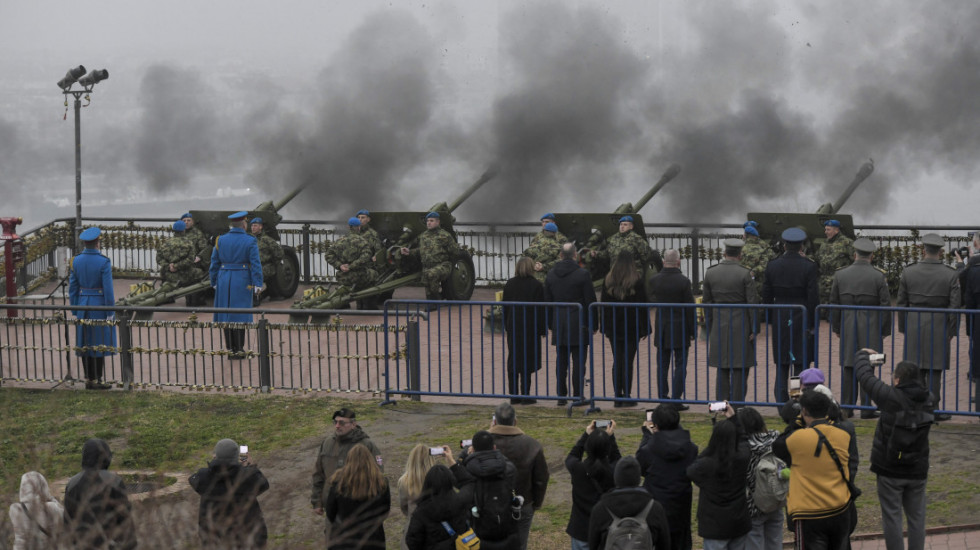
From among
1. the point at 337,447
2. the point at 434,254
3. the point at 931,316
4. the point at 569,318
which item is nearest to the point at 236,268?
the point at 434,254

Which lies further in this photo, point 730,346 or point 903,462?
point 730,346

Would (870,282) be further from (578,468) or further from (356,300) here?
(356,300)

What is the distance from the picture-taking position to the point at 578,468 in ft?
22.1

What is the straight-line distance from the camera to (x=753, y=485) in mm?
6746

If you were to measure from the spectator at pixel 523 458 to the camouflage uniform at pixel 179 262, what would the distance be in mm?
10778

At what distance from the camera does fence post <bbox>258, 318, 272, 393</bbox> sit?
1145 centimetres

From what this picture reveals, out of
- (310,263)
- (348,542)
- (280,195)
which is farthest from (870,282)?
(280,195)

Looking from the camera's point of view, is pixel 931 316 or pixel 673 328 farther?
pixel 673 328

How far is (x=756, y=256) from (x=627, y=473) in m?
9.25

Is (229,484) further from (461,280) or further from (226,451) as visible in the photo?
(461,280)

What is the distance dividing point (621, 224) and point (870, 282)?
14.5 feet

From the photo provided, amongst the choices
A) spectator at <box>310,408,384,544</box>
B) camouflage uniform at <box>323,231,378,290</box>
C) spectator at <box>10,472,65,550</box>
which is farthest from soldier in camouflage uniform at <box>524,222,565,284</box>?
spectator at <box>10,472,65,550</box>

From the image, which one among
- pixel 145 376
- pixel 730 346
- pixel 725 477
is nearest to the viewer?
pixel 725 477

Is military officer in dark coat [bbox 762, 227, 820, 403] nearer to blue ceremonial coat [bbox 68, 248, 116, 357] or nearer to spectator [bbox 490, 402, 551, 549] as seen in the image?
spectator [bbox 490, 402, 551, 549]
